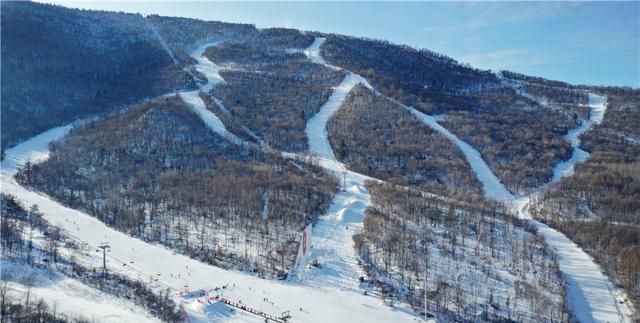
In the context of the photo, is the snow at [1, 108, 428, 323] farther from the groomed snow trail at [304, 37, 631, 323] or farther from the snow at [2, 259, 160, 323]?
the groomed snow trail at [304, 37, 631, 323]

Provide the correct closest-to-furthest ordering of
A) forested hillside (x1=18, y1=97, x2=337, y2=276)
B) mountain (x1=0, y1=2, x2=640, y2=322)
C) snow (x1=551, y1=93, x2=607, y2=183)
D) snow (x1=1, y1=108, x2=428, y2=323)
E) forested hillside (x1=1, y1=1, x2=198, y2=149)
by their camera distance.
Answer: snow (x1=1, y1=108, x2=428, y2=323) → mountain (x1=0, y1=2, x2=640, y2=322) → forested hillside (x1=18, y1=97, x2=337, y2=276) → snow (x1=551, y1=93, x2=607, y2=183) → forested hillside (x1=1, y1=1, x2=198, y2=149)

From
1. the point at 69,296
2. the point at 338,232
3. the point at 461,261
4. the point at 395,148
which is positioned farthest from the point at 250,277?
the point at 395,148

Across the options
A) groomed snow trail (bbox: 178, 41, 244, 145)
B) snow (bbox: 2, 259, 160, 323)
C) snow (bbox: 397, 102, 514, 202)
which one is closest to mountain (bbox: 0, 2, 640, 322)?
snow (bbox: 2, 259, 160, 323)

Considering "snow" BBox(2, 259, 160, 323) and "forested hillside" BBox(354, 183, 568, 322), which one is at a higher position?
"forested hillside" BBox(354, 183, 568, 322)

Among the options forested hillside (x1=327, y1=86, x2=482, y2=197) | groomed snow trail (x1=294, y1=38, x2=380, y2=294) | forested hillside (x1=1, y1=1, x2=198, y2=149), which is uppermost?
forested hillside (x1=1, y1=1, x2=198, y2=149)

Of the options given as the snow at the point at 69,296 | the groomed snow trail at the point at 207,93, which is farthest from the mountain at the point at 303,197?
the groomed snow trail at the point at 207,93

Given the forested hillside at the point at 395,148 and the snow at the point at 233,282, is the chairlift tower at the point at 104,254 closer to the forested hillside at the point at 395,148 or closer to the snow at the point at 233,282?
the snow at the point at 233,282

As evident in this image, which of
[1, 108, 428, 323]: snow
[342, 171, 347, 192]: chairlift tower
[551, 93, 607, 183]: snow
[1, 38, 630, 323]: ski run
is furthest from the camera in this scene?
[551, 93, 607, 183]: snow

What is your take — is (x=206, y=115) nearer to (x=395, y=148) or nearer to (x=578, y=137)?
(x=395, y=148)
